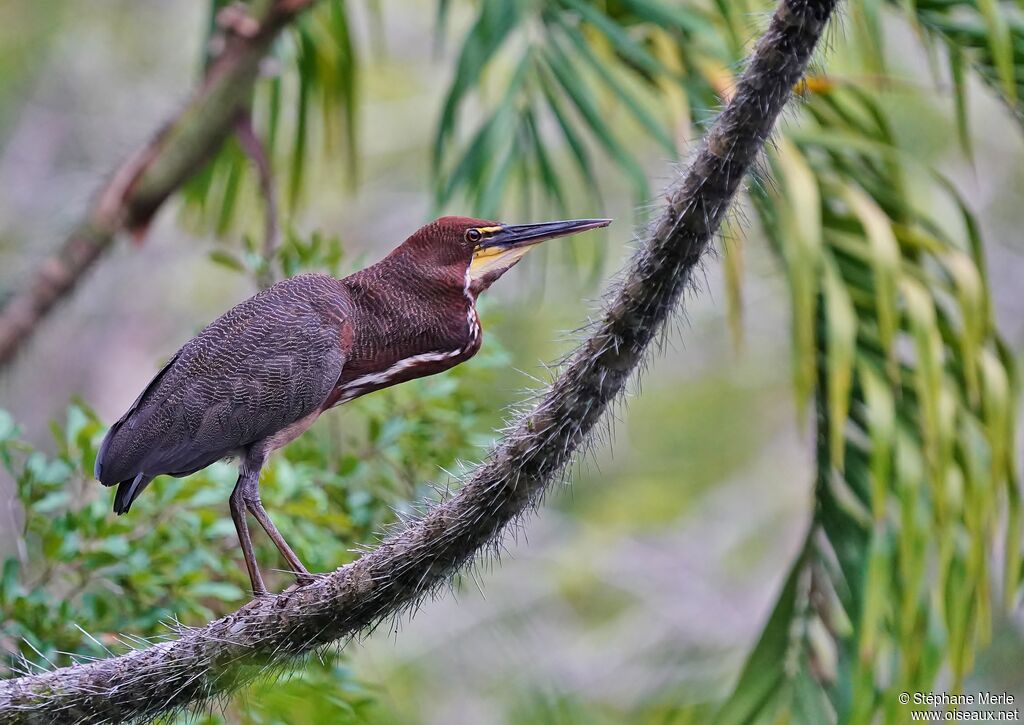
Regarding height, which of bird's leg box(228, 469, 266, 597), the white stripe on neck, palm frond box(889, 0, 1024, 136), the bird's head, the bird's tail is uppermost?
the bird's head

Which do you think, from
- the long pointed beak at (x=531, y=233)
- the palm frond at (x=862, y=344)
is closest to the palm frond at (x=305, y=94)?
the palm frond at (x=862, y=344)

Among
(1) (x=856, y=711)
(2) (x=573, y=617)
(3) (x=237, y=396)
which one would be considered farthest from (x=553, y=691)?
(2) (x=573, y=617)

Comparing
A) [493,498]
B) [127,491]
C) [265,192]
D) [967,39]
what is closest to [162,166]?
[265,192]

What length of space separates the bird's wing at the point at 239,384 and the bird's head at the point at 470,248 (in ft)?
0.52

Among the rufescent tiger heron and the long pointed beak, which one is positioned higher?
the long pointed beak

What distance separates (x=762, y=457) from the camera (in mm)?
10008

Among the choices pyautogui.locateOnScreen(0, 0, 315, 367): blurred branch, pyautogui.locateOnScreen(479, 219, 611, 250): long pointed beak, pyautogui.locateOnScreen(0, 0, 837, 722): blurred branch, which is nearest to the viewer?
pyautogui.locateOnScreen(0, 0, 837, 722): blurred branch

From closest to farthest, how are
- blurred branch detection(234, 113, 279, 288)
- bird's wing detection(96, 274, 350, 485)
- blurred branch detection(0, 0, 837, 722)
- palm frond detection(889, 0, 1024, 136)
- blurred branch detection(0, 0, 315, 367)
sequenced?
1. blurred branch detection(0, 0, 837, 722)
2. bird's wing detection(96, 274, 350, 485)
3. blurred branch detection(234, 113, 279, 288)
4. palm frond detection(889, 0, 1024, 136)
5. blurred branch detection(0, 0, 315, 367)

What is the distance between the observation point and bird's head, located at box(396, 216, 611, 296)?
1.72 metres

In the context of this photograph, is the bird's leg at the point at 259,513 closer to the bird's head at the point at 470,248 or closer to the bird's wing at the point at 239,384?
the bird's wing at the point at 239,384

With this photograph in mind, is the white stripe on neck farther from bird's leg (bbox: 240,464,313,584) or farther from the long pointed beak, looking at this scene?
bird's leg (bbox: 240,464,313,584)

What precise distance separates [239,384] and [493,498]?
0.49 meters

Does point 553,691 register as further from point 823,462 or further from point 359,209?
point 359,209

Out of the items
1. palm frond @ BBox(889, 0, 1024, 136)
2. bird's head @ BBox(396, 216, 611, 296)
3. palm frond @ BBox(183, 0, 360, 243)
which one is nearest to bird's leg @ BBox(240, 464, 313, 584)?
bird's head @ BBox(396, 216, 611, 296)
